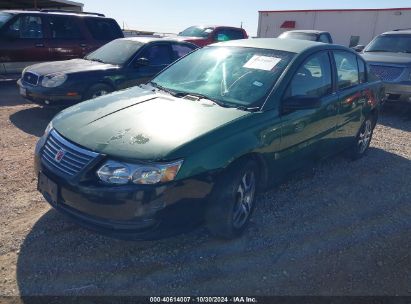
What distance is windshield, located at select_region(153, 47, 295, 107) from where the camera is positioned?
3500 mm

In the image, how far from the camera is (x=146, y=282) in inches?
108

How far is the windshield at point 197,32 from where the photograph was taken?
43.2 ft

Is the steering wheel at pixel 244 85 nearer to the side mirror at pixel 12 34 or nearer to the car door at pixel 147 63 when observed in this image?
the car door at pixel 147 63

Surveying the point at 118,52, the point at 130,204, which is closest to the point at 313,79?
the point at 130,204

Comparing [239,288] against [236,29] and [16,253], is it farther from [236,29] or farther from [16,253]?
[236,29]

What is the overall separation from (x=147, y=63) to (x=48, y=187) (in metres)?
4.50

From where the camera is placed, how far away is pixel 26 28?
8602mm

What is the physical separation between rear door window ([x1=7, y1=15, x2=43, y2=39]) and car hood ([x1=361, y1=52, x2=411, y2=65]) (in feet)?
25.5

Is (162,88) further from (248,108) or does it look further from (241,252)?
(241,252)

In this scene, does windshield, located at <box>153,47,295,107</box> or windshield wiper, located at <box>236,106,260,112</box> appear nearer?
windshield wiper, located at <box>236,106,260,112</box>

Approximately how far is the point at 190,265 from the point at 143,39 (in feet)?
18.7

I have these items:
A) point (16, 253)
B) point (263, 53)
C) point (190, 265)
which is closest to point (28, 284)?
point (16, 253)

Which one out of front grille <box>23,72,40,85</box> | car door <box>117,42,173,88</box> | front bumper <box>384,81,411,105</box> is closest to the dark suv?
front grille <box>23,72,40,85</box>

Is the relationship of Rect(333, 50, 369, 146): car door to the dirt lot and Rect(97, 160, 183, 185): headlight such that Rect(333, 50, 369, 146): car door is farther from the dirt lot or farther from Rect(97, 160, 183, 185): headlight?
Rect(97, 160, 183, 185): headlight
